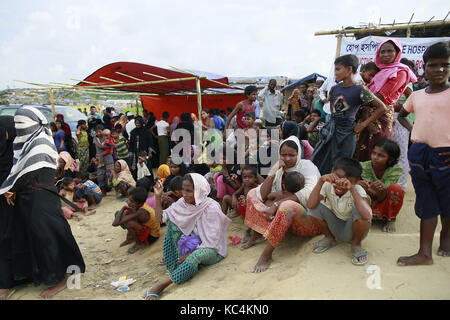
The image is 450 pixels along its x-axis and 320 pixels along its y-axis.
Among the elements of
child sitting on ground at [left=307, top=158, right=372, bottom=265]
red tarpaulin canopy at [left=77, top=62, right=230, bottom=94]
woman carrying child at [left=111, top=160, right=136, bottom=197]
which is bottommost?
woman carrying child at [left=111, top=160, right=136, bottom=197]

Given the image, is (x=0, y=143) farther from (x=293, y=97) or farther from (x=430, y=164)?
(x=293, y=97)

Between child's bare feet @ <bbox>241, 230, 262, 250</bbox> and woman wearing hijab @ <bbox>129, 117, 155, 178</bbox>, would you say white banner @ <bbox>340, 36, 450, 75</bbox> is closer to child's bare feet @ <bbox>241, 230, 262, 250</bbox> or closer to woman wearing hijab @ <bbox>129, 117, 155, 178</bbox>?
woman wearing hijab @ <bbox>129, 117, 155, 178</bbox>

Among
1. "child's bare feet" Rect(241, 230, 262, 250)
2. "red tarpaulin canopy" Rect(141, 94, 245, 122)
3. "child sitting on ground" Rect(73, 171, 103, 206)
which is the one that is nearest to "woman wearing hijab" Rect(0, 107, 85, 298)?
"child's bare feet" Rect(241, 230, 262, 250)

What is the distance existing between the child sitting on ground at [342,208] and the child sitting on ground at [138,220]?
2343mm

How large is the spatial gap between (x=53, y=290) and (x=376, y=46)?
25.3ft

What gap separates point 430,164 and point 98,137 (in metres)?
6.72

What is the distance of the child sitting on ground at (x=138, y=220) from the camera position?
4077 mm

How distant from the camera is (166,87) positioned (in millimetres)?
9977

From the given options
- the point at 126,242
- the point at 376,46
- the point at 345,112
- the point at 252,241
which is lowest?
the point at 126,242

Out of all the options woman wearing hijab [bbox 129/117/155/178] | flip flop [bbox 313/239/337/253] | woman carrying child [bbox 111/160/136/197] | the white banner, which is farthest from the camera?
woman wearing hijab [bbox 129/117/155/178]

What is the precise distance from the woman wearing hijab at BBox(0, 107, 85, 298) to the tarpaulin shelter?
4.62m

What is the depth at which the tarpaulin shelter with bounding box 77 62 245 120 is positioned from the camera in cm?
773

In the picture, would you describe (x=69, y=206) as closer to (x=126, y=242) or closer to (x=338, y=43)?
(x=126, y=242)

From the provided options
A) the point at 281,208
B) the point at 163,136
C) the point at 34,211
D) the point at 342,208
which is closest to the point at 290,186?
the point at 281,208
